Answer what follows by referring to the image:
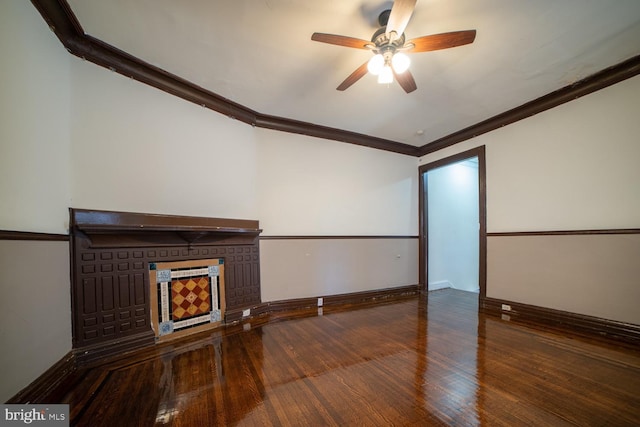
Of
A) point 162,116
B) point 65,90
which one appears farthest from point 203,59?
point 65,90

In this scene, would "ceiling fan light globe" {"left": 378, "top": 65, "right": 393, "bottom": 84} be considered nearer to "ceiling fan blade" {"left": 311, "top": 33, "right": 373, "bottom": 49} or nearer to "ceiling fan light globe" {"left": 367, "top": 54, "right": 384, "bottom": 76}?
"ceiling fan light globe" {"left": 367, "top": 54, "right": 384, "bottom": 76}

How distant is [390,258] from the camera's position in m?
4.23

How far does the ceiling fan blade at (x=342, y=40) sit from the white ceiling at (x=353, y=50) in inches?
8.8

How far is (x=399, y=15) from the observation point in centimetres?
155

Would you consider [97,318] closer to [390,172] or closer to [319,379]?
[319,379]

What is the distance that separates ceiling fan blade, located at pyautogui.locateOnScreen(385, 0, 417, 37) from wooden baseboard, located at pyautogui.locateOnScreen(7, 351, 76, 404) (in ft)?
10.7

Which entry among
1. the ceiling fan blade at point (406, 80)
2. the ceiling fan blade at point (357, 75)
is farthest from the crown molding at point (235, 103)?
the ceiling fan blade at point (406, 80)

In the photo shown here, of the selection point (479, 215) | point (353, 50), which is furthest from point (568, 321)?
point (353, 50)

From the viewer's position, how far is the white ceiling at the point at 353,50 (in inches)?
68.2

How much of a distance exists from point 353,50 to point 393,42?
0.42 meters

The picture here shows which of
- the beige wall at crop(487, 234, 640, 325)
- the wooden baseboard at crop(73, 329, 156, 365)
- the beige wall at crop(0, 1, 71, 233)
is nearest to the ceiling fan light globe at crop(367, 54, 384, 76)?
the beige wall at crop(0, 1, 71, 233)

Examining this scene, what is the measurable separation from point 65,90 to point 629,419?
4457 mm

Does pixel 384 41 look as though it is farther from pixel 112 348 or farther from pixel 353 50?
pixel 112 348

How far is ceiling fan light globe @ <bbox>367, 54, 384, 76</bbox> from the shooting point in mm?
1868
